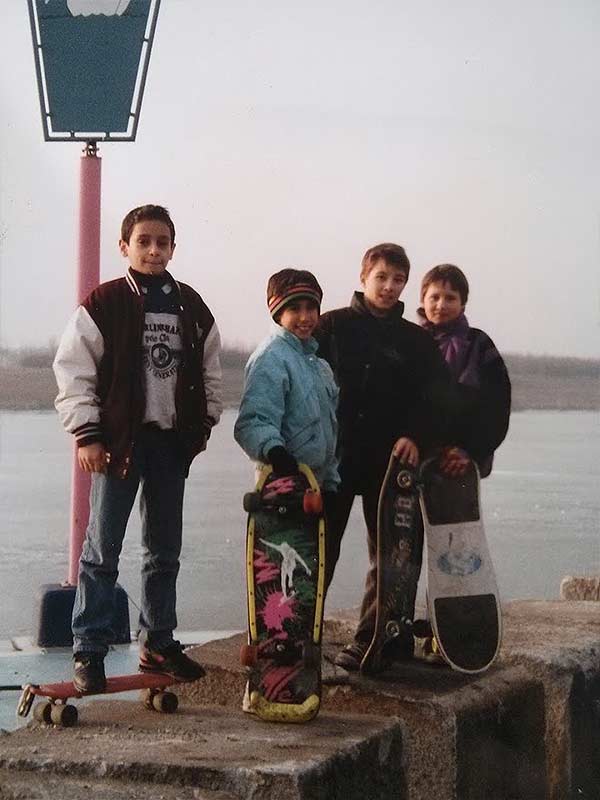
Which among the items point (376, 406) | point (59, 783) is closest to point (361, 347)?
point (376, 406)

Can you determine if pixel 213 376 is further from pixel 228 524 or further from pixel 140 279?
pixel 228 524

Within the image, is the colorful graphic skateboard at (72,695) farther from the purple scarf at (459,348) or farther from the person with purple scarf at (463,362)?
the purple scarf at (459,348)

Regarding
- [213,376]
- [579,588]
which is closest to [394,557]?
[213,376]

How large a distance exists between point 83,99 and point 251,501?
215cm

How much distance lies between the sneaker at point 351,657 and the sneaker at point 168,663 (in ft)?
Result: 1.82

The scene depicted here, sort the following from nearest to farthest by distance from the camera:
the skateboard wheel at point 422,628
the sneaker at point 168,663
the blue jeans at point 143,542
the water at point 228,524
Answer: the blue jeans at point 143,542
the sneaker at point 168,663
the skateboard wheel at point 422,628
the water at point 228,524

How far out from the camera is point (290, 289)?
3.22 m

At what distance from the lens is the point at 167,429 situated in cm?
306

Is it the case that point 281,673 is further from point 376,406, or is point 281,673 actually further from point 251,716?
point 376,406

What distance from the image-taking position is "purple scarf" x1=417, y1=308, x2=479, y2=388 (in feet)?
12.0

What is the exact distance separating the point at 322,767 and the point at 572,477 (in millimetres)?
3928

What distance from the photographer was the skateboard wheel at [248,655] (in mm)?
2986

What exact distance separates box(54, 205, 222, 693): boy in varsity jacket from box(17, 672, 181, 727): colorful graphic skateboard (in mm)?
35

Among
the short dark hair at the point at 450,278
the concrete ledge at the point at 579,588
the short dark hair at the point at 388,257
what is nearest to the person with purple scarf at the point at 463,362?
the short dark hair at the point at 450,278
